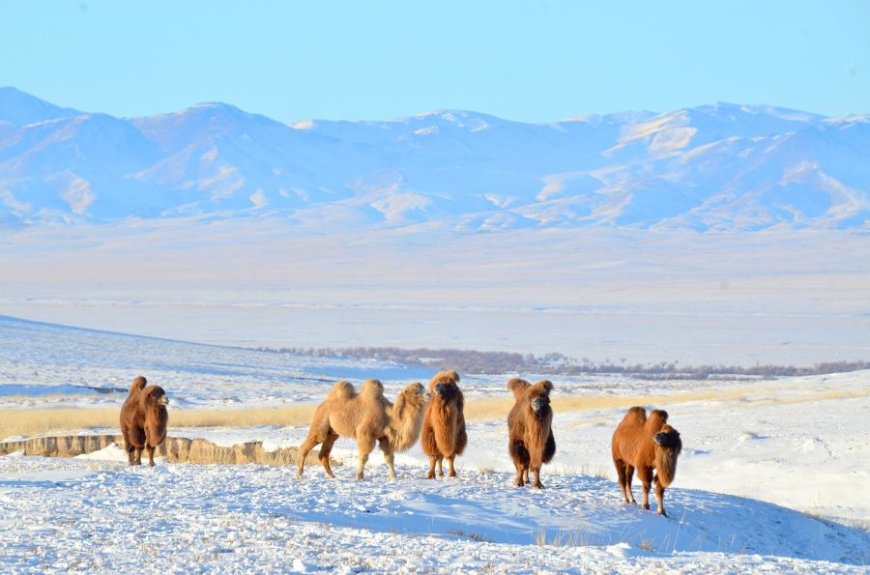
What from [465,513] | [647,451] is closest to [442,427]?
[465,513]

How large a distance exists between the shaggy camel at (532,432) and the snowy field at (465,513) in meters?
0.25

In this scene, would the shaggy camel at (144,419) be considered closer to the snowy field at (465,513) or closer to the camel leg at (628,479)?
the snowy field at (465,513)

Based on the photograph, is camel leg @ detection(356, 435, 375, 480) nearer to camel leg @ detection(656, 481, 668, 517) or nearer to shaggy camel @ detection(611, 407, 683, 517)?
shaggy camel @ detection(611, 407, 683, 517)

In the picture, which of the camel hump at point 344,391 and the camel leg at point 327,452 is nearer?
the camel hump at point 344,391

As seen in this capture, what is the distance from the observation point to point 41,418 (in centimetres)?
2556

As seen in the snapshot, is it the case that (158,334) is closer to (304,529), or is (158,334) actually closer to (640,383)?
(640,383)

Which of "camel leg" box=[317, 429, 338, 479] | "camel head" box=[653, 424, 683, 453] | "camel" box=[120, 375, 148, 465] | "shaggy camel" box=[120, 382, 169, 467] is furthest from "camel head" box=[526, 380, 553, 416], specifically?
"camel" box=[120, 375, 148, 465]

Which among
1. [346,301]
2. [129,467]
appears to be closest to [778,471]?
[129,467]

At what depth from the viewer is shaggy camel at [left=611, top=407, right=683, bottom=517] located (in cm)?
1210

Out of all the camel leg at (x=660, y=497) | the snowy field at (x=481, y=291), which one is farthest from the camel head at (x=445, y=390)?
the snowy field at (x=481, y=291)

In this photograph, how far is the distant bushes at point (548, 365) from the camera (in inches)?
2080

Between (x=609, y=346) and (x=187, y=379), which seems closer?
(x=187, y=379)

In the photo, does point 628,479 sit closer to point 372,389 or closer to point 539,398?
point 539,398

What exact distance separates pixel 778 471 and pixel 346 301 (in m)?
87.7
